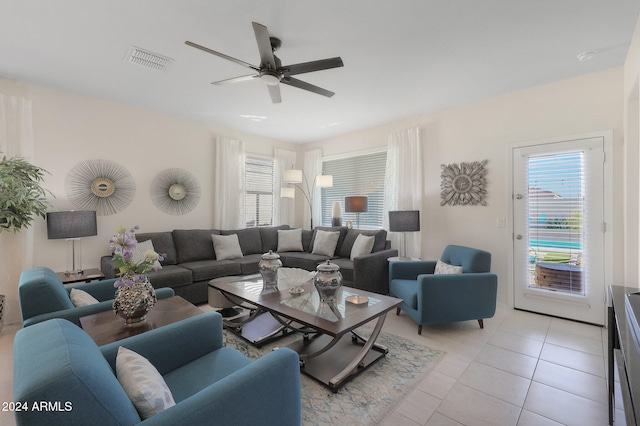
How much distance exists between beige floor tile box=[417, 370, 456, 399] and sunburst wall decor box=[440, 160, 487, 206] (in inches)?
94.6

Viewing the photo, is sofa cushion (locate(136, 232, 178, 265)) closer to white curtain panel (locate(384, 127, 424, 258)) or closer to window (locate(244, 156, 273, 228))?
window (locate(244, 156, 273, 228))

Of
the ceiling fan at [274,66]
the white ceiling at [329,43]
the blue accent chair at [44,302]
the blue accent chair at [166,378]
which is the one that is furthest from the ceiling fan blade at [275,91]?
the blue accent chair at [44,302]

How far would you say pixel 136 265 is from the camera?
5.70 feet

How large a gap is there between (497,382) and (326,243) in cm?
291

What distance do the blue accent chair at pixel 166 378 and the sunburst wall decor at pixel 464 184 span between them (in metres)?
3.42

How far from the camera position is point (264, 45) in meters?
2.00

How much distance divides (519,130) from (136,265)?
4.16m

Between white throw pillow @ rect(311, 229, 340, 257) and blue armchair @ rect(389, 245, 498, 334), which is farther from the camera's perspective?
white throw pillow @ rect(311, 229, 340, 257)

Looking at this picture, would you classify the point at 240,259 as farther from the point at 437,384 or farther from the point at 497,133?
the point at 497,133

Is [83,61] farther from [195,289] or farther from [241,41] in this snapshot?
[195,289]

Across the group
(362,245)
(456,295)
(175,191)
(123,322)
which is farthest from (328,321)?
(175,191)

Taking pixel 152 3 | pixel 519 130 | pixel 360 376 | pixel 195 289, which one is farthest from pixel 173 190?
pixel 519 130

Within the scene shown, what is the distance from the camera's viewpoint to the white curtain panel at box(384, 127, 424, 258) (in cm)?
422

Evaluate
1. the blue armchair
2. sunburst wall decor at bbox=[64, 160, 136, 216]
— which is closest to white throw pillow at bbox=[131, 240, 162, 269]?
sunburst wall decor at bbox=[64, 160, 136, 216]
